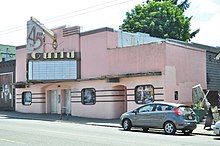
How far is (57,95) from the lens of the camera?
109ft

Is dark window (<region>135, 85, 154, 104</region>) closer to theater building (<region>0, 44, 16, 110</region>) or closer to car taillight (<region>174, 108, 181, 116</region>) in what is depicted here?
car taillight (<region>174, 108, 181, 116</region>)

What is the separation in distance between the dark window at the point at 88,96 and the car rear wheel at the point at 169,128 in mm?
11134

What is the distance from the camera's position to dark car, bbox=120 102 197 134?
17.6 metres

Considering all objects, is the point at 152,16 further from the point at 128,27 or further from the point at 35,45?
the point at 35,45

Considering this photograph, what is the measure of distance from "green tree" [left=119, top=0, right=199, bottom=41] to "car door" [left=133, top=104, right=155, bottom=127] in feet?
89.7

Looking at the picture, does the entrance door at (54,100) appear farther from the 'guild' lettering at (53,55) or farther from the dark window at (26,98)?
the 'guild' lettering at (53,55)

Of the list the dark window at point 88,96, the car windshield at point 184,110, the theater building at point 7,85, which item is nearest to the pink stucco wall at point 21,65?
the theater building at point 7,85

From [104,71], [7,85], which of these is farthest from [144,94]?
[7,85]

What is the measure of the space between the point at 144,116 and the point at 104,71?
Answer: 9.24 meters

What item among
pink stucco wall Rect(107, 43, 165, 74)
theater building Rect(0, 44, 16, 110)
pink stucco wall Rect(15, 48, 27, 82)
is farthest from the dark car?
theater building Rect(0, 44, 16, 110)

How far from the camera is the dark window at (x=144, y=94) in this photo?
81.0ft

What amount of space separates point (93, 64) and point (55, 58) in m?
3.70

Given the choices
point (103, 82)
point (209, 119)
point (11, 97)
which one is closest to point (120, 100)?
point (103, 82)

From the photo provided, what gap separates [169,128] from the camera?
17812mm
